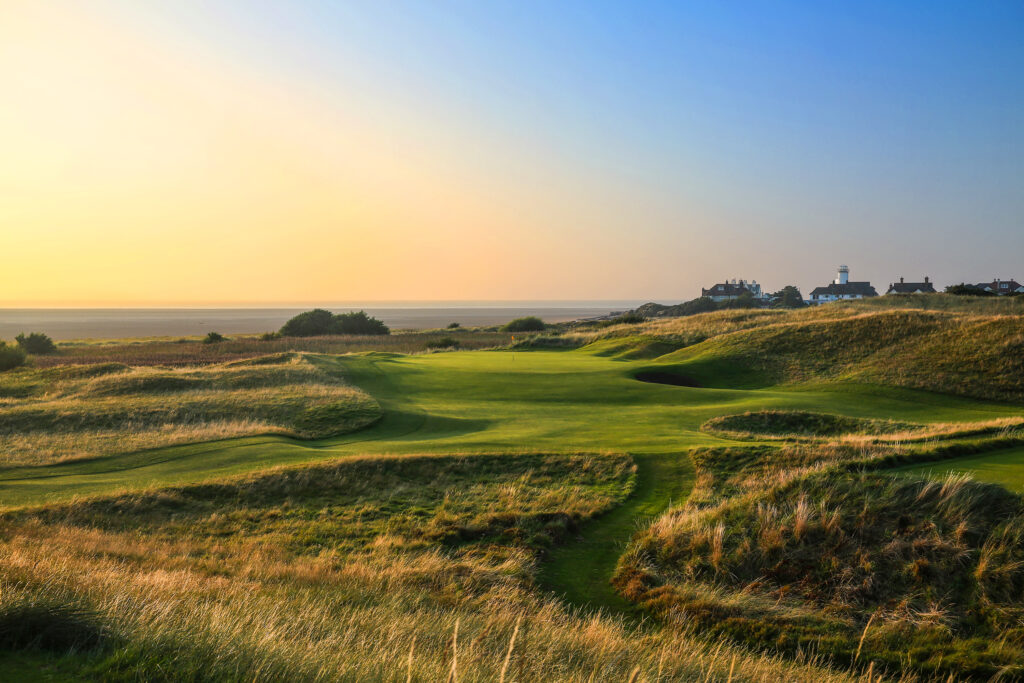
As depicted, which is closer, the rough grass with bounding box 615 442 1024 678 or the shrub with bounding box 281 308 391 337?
the rough grass with bounding box 615 442 1024 678

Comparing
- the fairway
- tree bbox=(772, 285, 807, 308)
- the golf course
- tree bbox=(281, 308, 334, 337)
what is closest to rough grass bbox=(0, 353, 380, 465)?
the golf course

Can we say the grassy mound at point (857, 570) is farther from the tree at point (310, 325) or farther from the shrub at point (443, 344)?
the tree at point (310, 325)

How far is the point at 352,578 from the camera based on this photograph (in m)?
9.44

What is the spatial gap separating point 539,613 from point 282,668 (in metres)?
4.32

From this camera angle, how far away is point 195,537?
474 inches

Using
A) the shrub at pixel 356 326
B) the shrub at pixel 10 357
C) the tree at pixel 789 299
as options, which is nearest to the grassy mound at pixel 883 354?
the shrub at pixel 10 357

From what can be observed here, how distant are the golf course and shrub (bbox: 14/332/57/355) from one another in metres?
37.2

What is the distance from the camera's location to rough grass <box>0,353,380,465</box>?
20.1m

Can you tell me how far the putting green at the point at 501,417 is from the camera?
16844mm

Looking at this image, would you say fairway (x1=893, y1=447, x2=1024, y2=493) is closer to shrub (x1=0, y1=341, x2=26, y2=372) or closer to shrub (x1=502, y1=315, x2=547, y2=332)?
shrub (x1=0, y1=341, x2=26, y2=372)

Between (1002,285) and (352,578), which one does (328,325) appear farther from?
(1002,285)

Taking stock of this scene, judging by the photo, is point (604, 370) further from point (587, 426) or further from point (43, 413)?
point (43, 413)

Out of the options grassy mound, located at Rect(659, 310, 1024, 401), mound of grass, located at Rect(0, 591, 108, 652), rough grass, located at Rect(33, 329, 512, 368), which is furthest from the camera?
rough grass, located at Rect(33, 329, 512, 368)

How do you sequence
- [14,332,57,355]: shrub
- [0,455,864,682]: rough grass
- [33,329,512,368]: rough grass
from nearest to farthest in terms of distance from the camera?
[0,455,864,682]: rough grass
[33,329,512,368]: rough grass
[14,332,57,355]: shrub
